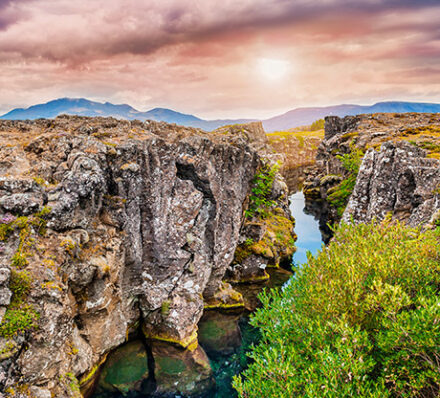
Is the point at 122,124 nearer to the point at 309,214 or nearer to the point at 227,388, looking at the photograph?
the point at 227,388

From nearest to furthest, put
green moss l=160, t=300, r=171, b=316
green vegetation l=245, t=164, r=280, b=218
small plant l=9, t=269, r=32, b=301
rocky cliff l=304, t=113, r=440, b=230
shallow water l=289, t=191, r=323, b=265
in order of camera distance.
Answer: small plant l=9, t=269, r=32, b=301
green moss l=160, t=300, r=171, b=316
rocky cliff l=304, t=113, r=440, b=230
green vegetation l=245, t=164, r=280, b=218
shallow water l=289, t=191, r=323, b=265

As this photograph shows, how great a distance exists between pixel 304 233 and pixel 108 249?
5279 centimetres

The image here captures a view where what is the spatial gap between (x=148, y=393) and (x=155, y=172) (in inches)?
705

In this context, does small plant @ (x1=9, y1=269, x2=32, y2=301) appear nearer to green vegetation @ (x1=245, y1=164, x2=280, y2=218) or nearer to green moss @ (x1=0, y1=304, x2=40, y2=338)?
green moss @ (x1=0, y1=304, x2=40, y2=338)

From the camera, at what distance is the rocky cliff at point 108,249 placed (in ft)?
51.3

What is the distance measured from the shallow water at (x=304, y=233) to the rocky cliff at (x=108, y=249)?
24.2 meters

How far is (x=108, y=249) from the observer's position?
21.6 meters

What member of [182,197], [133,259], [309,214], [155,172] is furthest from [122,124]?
[309,214]

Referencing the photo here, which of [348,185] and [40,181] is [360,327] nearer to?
[40,181]

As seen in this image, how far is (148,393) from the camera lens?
74.4ft

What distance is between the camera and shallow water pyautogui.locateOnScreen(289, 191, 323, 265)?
5381cm

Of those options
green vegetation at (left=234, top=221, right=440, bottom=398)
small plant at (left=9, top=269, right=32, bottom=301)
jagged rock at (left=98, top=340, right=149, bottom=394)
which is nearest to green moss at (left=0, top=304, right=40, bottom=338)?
small plant at (left=9, top=269, right=32, bottom=301)

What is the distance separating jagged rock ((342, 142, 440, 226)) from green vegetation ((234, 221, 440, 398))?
45.9 ft

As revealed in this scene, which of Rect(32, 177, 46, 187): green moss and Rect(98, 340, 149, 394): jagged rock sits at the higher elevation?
Rect(32, 177, 46, 187): green moss
